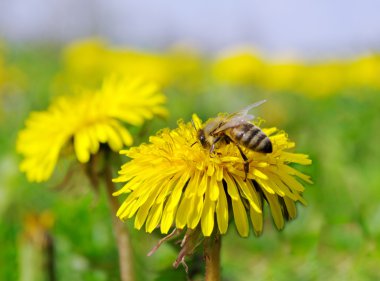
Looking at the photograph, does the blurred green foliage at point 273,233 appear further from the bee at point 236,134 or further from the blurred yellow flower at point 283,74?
the blurred yellow flower at point 283,74

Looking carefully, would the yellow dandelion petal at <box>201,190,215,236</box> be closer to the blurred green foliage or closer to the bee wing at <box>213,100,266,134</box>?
the bee wing at <box>213,100,266,134</box>

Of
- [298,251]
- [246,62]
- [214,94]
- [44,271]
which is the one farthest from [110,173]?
[246,62]

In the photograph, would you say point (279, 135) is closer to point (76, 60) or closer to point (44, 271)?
point (44, 271)

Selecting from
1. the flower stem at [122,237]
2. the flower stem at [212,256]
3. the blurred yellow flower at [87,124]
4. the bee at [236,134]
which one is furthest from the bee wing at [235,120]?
the flower stem at [122,237]

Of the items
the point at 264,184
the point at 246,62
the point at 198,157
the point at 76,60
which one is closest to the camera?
the point at 264,184

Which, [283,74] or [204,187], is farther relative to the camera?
[283,74]

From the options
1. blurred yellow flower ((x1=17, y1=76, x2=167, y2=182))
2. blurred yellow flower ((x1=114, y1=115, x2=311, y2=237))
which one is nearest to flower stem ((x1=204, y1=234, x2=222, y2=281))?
blurred yellow flower ((x1=114, y1=115, x2=311, y2=237))

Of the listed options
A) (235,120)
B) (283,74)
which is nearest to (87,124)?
(235,120)

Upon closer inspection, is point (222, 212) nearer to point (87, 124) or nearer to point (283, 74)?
point (87, 124)
